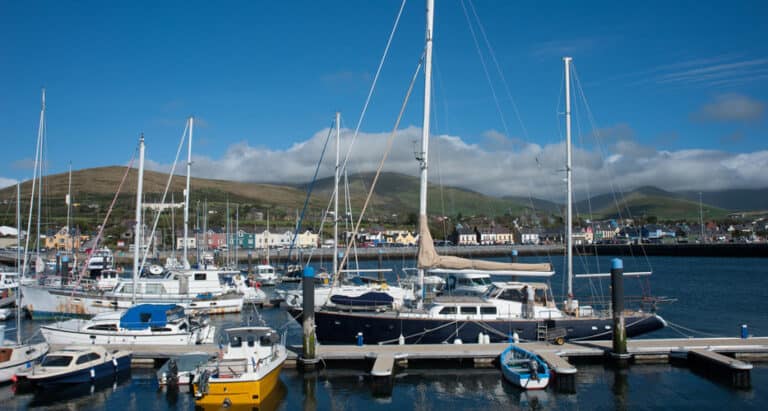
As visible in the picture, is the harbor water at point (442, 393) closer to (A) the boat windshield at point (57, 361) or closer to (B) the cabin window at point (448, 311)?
(A) the boat windshield at point (57, 361)

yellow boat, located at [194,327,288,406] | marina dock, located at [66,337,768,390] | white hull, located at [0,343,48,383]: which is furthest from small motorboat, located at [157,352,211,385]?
white hull, located at [0,343,48,383]

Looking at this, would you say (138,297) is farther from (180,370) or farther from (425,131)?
(425,131)

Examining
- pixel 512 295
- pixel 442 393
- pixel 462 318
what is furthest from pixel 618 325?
pixel 442 393

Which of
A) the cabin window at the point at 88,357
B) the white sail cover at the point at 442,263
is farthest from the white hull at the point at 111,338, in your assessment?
the white sail cover at the point at 442,263

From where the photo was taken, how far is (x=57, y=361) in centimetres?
2398

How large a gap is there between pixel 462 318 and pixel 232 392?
469 inches

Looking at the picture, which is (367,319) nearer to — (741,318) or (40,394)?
(40,394)

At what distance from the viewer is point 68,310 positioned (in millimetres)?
43438

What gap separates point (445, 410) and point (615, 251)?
14303 centimetres

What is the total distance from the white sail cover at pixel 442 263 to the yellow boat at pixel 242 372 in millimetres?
8214

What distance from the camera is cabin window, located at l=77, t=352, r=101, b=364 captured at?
24.3 metres

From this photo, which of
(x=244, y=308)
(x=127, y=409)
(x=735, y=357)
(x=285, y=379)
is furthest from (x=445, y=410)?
(x=244, y=308)

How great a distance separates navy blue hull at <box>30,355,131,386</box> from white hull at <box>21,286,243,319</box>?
17.4 m

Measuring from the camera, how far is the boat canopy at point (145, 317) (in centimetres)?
2941
